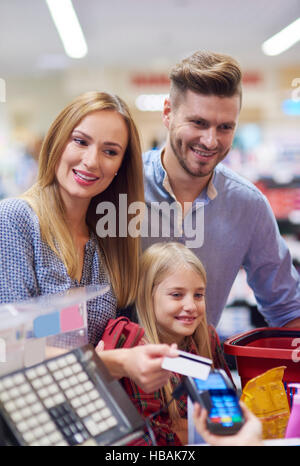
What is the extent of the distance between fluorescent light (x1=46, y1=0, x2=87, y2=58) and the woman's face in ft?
12.1

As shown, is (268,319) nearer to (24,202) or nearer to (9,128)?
(24,202)

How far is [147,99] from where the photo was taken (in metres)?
9.45

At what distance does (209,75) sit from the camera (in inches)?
54.7

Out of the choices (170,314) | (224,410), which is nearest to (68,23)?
(170,314)

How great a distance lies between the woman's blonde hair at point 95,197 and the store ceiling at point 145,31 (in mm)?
4813

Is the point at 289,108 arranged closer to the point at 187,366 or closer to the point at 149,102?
the point at 149,102

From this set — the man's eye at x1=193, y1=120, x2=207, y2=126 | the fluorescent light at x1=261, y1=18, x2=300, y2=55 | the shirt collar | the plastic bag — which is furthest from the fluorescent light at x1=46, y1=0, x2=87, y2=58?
the plastic bag

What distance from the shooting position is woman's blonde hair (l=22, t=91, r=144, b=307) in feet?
4.25

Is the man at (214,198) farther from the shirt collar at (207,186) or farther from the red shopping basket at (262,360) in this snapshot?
the red shopping basket at (262,360)

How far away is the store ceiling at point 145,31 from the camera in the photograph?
595 cm

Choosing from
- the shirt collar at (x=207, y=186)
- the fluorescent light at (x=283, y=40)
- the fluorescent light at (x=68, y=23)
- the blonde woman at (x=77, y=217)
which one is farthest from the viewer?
the fluorescent light at (x=283, y=40)

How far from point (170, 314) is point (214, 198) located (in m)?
0.52

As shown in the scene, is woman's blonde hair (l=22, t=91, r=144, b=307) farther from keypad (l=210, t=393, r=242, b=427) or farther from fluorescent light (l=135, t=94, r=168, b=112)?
fluorescent light (l=135, t=94, r=168, b=112)

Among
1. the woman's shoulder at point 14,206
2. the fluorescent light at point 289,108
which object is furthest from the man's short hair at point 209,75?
the fluorescent light at point 289,108
